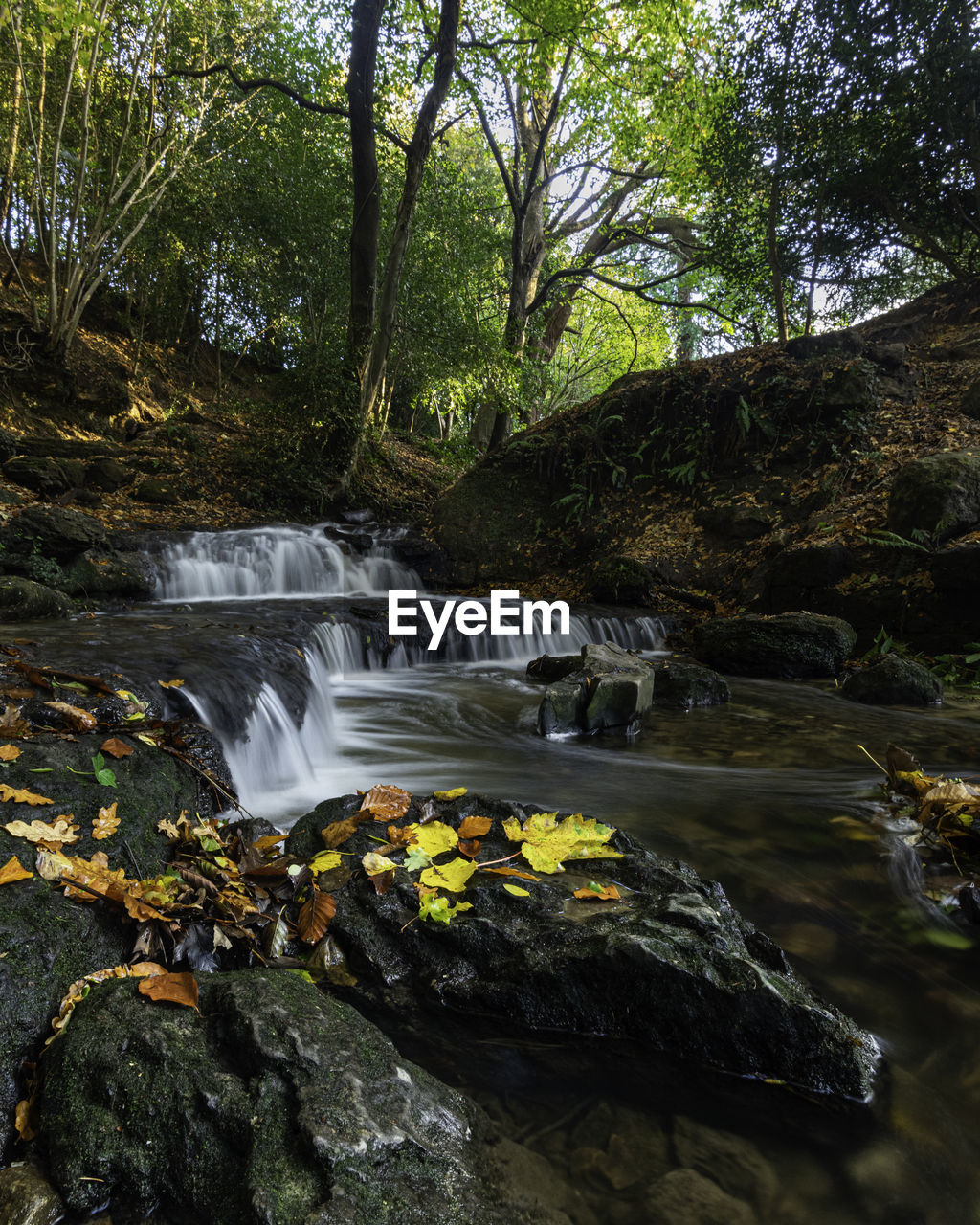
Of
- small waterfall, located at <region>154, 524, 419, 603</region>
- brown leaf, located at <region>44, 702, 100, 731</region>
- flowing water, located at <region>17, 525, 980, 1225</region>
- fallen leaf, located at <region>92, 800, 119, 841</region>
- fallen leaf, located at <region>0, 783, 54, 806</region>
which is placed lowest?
flowing water, located at <region>17, 525, 980, 1225</region>

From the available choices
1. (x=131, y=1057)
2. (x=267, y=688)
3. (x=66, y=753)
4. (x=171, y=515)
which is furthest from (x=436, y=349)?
(x=131, y=1057)

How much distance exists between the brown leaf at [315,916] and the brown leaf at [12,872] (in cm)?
84

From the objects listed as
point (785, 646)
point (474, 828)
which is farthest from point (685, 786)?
point (785, 646)

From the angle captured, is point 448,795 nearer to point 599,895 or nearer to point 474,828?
point 474,828

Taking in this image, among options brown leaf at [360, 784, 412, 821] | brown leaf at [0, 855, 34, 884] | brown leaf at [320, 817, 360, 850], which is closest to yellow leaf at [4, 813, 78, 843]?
brown leaf at [0, 855, 34, 884]

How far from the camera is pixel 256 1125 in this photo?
4.52ft

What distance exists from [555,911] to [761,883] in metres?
1.15

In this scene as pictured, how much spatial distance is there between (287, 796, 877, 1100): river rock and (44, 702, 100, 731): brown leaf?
1.45 meters

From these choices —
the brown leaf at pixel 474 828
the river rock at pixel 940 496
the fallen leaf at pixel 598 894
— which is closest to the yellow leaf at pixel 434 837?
the brown leaf at pixel 474 828

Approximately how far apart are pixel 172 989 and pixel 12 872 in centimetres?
65

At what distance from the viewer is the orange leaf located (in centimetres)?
234

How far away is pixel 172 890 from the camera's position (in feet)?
7.13

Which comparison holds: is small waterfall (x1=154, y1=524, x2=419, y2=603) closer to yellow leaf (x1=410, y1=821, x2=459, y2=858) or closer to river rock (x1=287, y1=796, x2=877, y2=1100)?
yellow leaf (x1=410, y1=821, x2=459, y2=858)

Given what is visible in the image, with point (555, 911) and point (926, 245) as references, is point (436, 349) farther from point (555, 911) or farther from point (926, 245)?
point (555, 911)
